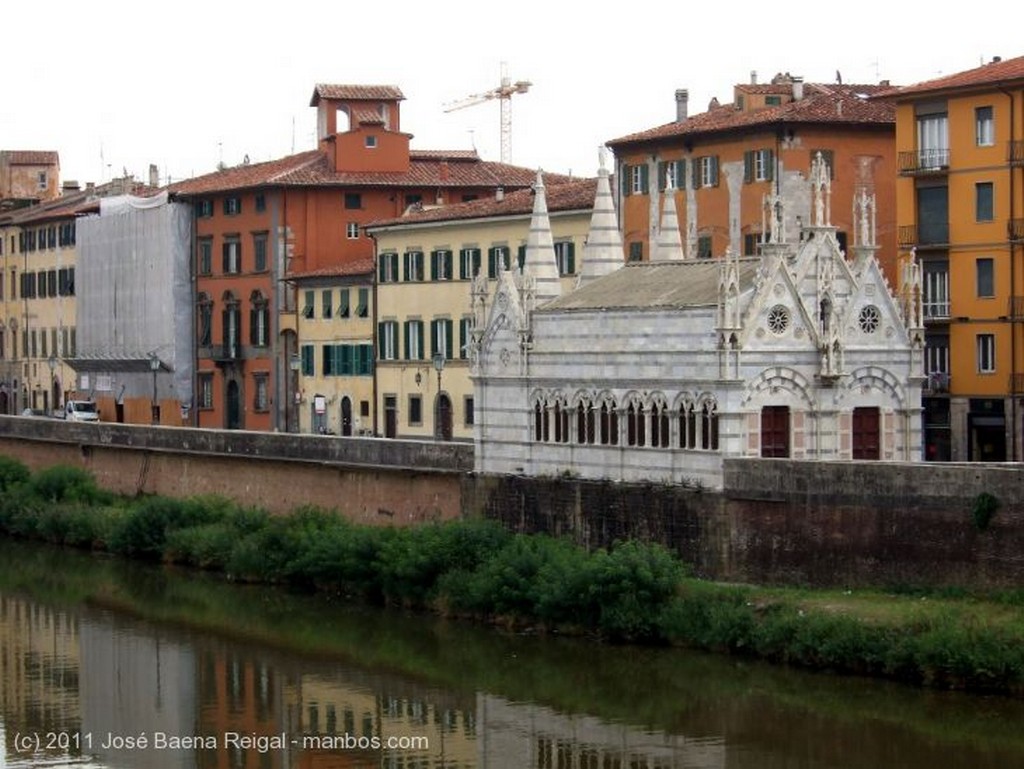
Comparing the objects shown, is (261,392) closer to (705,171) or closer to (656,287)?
(705,171)

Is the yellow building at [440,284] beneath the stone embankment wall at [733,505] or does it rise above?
above

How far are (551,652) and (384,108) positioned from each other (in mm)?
48358

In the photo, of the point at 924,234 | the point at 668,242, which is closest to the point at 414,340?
the point at 668,242

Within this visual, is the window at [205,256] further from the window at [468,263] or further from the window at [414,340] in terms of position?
the window at [468,263]

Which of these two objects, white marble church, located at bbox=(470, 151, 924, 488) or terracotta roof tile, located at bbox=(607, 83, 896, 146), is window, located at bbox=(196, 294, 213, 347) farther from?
white marble church, located at bbox=(470, 151, 924, 488)

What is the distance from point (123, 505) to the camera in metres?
78.2

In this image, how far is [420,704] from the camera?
164ft

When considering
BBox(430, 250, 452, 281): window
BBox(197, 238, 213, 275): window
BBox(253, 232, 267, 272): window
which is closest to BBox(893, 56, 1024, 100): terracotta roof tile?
BBox(430, 250, 452, 281): window

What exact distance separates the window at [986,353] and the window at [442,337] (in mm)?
22919

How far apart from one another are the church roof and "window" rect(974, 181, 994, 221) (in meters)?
9.90

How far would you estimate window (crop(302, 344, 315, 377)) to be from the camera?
91750 mm

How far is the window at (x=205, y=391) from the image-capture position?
9950 cm

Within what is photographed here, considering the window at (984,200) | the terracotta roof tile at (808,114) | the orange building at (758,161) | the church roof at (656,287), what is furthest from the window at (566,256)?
the church roof at (656,287)

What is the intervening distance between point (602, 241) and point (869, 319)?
931 cm
